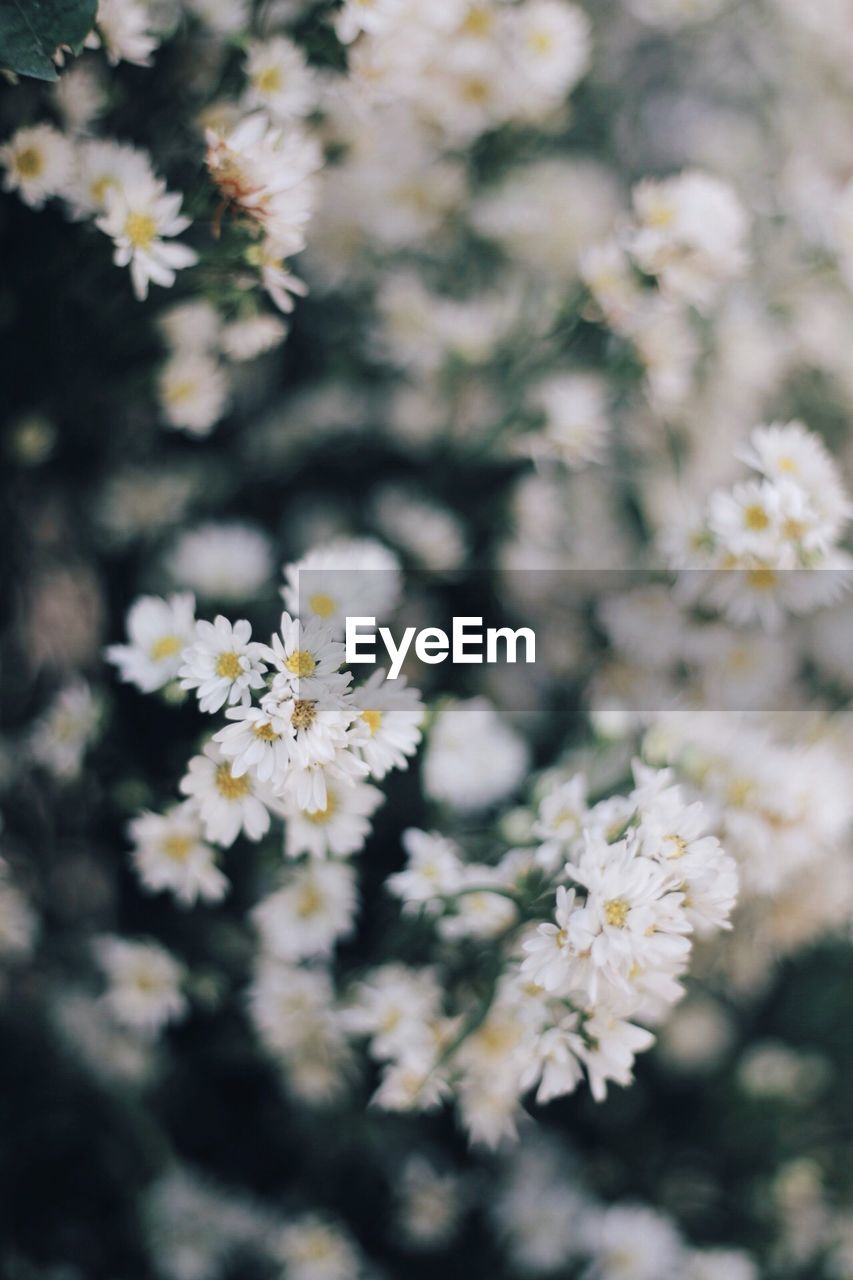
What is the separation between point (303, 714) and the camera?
21.6 inches

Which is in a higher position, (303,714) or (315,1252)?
(303,714)

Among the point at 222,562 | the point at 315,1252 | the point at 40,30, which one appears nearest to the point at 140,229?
the point at 40,30

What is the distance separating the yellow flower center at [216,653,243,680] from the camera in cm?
56

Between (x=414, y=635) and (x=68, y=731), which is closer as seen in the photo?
(x=68, y=731)

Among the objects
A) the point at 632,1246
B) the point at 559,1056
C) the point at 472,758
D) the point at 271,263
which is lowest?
the point at 632,1246

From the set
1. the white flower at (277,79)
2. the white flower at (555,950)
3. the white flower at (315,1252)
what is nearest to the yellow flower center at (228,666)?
the white flower at (555,950)

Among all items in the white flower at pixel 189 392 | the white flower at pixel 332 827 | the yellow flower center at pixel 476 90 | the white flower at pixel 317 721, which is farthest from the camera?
the yellow flower center at pixel 476 90

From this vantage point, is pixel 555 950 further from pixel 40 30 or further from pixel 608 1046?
pixel 40 30

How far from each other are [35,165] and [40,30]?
0.29 ft

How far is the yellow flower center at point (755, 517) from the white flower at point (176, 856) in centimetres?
43

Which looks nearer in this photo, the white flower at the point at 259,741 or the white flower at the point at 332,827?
the white flower at the point at 259,741

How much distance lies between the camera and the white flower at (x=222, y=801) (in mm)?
612

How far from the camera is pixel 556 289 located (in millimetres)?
1129

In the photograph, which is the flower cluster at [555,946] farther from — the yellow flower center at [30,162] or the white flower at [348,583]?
the yellow flower center at [30,162]
